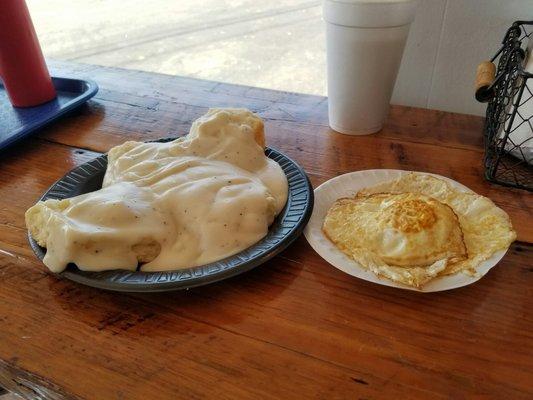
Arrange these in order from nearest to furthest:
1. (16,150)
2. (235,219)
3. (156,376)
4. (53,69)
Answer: (156,376)
(235,219)
(16,150)
(53,69)

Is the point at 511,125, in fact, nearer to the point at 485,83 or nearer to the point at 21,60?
the point at 485,83

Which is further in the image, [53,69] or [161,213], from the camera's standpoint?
[53,69]

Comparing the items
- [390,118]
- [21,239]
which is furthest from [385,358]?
[390,118]

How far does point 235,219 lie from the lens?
0.57 m

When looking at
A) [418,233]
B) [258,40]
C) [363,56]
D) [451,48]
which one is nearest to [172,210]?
[418,233]

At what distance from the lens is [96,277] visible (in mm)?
521

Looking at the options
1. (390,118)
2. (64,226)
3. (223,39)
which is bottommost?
(223,39)

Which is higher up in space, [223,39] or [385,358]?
[385,358]

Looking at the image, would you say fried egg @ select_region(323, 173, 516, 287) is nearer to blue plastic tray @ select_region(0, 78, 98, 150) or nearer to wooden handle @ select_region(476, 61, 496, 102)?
wooden handle @ select_region(476, 61, 496, 102)

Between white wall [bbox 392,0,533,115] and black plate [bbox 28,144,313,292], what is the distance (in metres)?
0.57

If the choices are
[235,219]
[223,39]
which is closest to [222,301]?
[235,219]

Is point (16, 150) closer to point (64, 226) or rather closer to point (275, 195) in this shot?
point (64, 226)

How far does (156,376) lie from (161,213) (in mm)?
204

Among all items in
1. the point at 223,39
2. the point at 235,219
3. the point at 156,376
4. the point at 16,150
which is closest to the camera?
the point at 156,376
